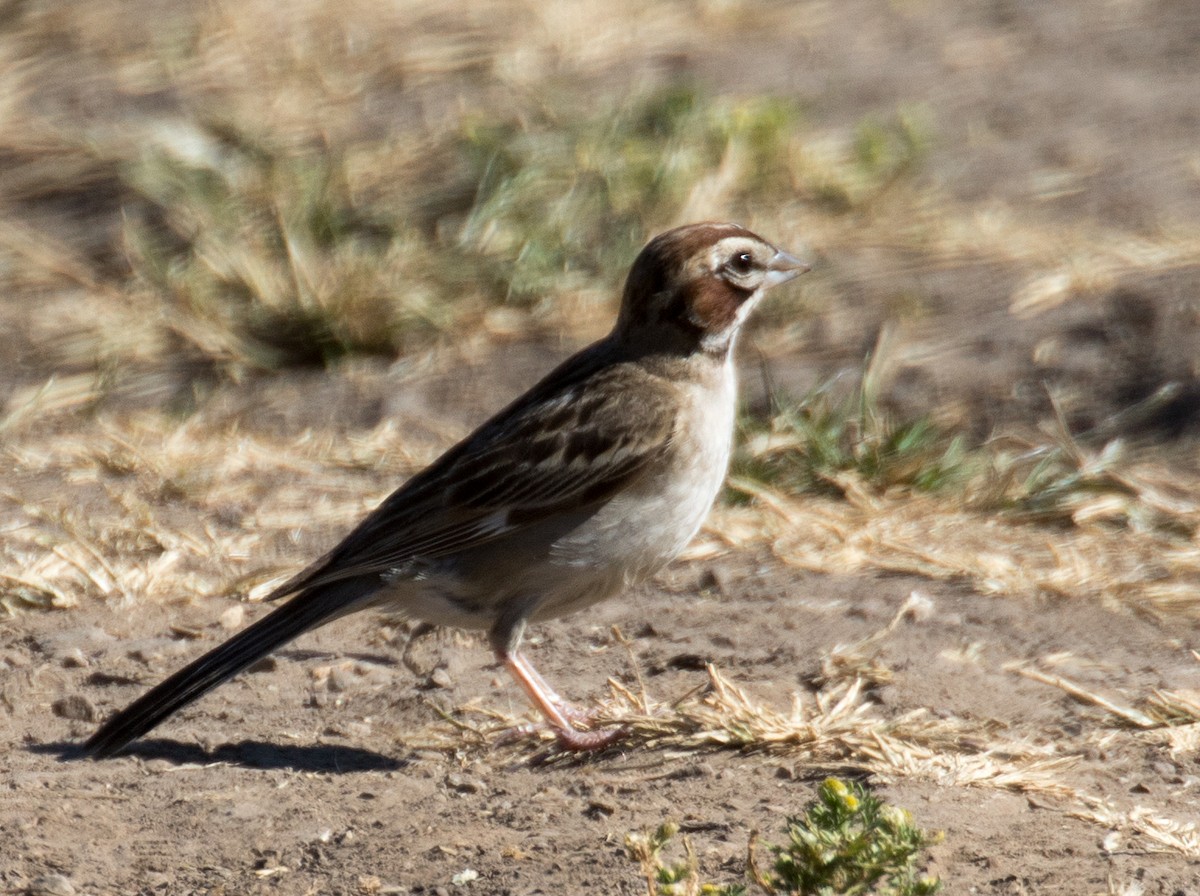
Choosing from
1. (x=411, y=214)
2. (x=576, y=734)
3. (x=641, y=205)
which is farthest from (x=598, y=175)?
(x=576, y=734)

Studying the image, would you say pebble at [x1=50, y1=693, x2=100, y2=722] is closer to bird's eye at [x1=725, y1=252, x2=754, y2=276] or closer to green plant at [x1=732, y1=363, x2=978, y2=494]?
bird's eye at [x1=725, y1=252, x2=754, y2=276]

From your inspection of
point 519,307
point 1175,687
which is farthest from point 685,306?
point 519,307

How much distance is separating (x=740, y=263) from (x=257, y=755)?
2.00 metres

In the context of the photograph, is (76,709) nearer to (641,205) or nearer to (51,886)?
(51,886)

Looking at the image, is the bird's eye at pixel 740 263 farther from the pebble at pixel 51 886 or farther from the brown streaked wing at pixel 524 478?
the pebble at pixel 51 886

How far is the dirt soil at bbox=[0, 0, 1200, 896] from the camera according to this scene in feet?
13.8

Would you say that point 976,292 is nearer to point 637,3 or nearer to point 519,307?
point 519,307

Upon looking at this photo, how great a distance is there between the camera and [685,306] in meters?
5.40

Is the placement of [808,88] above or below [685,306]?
below

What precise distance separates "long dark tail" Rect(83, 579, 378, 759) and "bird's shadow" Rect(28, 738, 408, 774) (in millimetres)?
118

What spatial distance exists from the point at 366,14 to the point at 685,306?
541cm

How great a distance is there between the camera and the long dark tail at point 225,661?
16.1 feet

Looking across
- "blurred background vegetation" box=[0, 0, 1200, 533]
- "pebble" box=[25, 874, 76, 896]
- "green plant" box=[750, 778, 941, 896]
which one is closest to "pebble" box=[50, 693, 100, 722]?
"pebble" box=[25, 874, 76, 896]

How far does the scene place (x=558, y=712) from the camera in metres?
5.01
